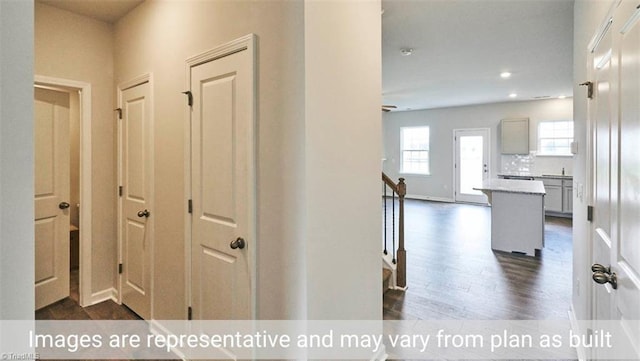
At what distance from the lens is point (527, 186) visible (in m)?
5.11

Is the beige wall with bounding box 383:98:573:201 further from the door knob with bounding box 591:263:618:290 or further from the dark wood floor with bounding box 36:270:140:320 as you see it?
the dark wood floor with bounding box 36:270:140:320

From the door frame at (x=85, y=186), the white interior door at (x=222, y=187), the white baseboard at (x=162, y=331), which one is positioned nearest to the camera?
the white interior door at (x=222, y=187)

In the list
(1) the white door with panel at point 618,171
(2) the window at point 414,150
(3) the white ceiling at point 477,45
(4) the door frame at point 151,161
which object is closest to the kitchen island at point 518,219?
(3) the white ceiling at point 477,45

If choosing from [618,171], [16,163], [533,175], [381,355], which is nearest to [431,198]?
[533,175]

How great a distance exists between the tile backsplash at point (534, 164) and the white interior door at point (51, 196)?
341 inches

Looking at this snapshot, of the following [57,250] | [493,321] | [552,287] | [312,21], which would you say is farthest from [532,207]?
[57,250]

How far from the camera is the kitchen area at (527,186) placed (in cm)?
455

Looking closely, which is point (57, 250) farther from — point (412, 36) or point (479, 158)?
point (479, 158)

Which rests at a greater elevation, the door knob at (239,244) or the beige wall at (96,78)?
the beige wall at (96,78)

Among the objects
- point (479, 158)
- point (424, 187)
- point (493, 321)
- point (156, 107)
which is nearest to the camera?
point (156, 107)

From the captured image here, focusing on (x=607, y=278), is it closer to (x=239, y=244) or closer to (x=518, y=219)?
(x=239, y=244)

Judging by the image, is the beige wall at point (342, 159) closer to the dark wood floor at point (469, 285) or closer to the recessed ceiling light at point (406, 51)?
the dark wood floor at point (469, 285)

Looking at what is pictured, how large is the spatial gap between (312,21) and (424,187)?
858 centimetres

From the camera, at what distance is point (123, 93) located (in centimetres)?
302
